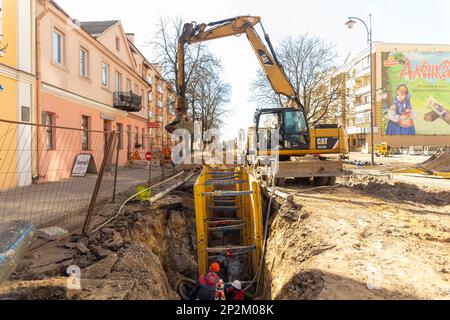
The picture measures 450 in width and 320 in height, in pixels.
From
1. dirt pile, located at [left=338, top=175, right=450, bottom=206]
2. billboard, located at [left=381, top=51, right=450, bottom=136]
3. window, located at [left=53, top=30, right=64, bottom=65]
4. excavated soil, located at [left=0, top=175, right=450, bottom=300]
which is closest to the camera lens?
excavated soil, located at [left=0, top=175, right=450, bottom=300]

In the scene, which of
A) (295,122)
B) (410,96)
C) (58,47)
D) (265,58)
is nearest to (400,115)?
(410,96)

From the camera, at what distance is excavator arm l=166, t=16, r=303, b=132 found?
12102mm

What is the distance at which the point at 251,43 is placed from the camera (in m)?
12.2

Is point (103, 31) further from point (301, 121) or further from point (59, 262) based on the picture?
point (59, 262)

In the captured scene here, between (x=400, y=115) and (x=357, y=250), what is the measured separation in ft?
160

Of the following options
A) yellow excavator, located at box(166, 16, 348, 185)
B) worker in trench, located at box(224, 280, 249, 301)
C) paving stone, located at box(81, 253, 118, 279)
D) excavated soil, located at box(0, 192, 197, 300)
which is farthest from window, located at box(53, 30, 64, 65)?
worker in trench, located at box(224, 280, 249, 301)

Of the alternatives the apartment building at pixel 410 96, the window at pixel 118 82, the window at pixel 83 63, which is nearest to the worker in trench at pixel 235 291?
the window at pixel 83 63

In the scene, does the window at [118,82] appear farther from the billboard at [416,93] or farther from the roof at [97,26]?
the billboard at [416,93]

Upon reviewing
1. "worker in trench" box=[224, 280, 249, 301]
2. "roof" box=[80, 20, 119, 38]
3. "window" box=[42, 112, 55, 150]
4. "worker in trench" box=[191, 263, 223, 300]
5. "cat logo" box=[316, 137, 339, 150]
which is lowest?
"worker in trench" box=[224, 280, 249, 301]

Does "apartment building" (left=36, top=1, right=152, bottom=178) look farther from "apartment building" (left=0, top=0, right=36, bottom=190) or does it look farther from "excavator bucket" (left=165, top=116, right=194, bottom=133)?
"excavator bucket" (left=165, top=116, right=194, bottom=133)

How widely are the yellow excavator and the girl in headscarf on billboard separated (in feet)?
133

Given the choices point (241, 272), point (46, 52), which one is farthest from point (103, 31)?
point (241, 272)

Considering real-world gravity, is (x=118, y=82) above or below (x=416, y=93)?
below

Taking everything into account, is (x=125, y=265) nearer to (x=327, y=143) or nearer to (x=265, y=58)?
(x=327, y=143)
